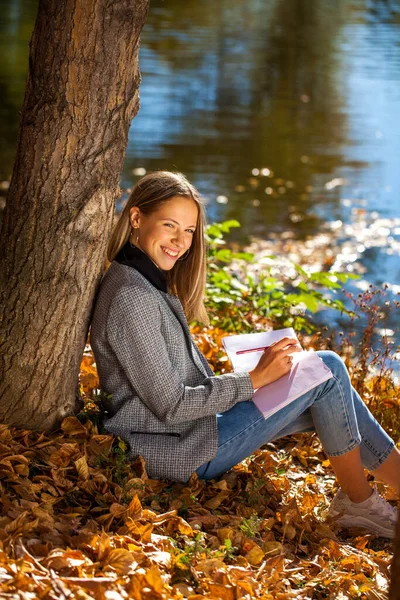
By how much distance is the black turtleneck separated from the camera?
3.10m

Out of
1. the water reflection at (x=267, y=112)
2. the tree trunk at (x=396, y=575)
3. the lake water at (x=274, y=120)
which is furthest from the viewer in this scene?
the water reflection at (x=267, y=112)

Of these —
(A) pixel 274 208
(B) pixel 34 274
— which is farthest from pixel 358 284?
(B) pixel 34 274

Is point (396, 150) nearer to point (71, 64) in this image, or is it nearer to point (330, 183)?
point (330, 183)

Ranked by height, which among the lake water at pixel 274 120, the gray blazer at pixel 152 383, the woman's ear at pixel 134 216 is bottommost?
the lake water at pixel 274 120

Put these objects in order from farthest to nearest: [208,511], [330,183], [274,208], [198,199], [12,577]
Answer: [330,183]
[274,208]
[198,199]
[208,511]
[12,577]

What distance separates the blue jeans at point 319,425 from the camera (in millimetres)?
3117

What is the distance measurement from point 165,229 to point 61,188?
19.0 inches

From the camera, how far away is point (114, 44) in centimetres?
286

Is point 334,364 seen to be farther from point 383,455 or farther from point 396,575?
point 396,575

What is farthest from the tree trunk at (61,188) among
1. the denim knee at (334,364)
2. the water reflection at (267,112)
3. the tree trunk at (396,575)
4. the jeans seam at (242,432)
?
the water reflection at (267,112)

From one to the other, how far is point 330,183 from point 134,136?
258cm

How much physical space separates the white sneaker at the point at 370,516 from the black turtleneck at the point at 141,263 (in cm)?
117

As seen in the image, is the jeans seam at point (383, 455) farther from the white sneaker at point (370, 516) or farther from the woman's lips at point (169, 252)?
the woman's lips at point (169, 252)

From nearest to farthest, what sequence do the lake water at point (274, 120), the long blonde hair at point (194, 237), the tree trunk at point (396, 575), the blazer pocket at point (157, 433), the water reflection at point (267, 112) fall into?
the tree trunk at point (396, 575) < the blazer pocket at point (157, 433) < the long blonde hair at point (194, 237) < the lake water at point (274, 120) < the water reflection at point (267, 112)
